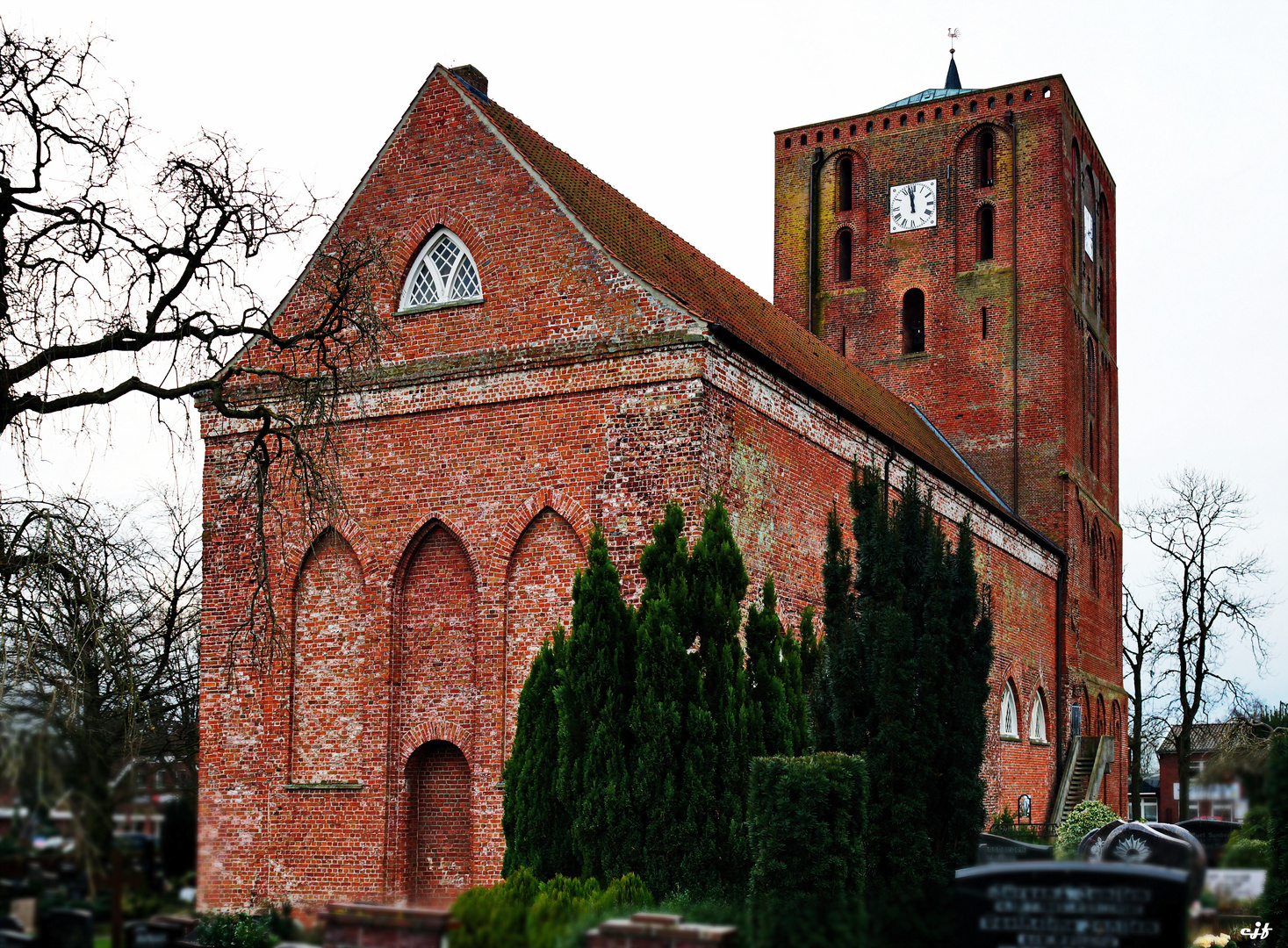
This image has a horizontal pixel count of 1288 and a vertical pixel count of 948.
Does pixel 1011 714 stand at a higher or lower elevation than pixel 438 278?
lower

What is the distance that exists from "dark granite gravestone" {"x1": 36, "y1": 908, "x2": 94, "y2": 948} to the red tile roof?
416 inches

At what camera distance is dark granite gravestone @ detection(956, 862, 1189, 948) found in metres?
6.33

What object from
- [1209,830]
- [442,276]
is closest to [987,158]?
[1209,830]

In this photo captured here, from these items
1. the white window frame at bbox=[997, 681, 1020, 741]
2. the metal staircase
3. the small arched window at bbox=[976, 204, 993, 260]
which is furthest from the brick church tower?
the white window frame at bbox=[997, 681, 1020, 741]

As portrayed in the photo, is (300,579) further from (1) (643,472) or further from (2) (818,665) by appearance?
(2) (818,665)

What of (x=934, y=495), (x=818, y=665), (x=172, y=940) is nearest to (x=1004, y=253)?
(x=934, y=495)

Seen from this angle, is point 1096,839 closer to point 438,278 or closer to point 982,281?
point 438,278

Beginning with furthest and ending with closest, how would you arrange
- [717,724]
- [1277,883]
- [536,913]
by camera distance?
[717,724] < [1277,883] < [536,913]

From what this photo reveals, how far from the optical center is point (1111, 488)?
36031mm

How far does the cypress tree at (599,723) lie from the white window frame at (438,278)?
17.4ft

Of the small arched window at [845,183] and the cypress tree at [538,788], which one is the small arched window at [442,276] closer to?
the cypress tree at [538,788]

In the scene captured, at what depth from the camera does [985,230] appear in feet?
105

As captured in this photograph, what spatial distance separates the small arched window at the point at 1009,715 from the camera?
89.4 feet

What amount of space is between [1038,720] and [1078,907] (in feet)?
80.4
